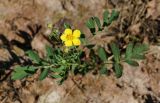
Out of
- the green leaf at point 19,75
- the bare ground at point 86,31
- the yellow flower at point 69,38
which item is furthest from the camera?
the bare ground at point 86,31

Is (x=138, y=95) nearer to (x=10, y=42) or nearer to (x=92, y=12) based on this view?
(x=92, y=12)

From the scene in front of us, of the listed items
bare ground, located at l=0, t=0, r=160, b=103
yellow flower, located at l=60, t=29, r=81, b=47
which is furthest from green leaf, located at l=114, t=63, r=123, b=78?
bare ground, located at l=0, t=0, r=160, b=103

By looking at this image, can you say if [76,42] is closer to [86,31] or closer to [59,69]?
[59,69]

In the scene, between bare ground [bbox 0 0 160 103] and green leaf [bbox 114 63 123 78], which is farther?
bare ground [bbox 0 0 160 103]

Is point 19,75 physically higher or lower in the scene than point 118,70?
higher

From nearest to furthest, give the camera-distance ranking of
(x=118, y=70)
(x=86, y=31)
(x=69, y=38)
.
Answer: (x=69, y=38) → (x=118, y=70) → (x=86, y=31)

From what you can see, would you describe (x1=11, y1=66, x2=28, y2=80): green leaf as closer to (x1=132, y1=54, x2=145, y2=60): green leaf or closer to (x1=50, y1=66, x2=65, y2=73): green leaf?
(x1=50, y1=66, x2=65, y2=73): green leaf

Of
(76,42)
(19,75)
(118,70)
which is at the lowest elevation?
(118,70)

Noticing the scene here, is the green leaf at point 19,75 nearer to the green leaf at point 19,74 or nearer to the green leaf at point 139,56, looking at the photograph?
the green leaf at point 19,74

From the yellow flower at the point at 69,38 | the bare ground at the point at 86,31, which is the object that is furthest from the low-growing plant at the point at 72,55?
the bare ground at the point at 86,31

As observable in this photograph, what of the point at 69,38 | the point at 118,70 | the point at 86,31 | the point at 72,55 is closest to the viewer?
the point at 69,38

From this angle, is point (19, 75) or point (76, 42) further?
point (19, 75)

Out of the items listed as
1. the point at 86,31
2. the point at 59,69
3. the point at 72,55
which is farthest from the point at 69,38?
the point at 86,31
